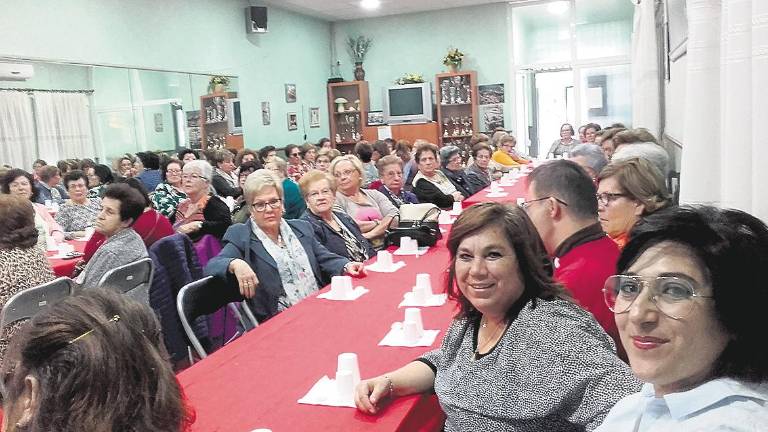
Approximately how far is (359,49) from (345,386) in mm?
12618

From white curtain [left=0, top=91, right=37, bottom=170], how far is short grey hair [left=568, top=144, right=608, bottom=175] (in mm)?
5773

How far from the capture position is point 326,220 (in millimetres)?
4145

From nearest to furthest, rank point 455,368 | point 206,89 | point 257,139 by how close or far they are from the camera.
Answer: point 455,368
point 206,89
point 257,139

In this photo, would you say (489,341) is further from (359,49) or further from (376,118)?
(359,49)

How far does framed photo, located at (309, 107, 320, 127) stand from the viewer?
13.2m

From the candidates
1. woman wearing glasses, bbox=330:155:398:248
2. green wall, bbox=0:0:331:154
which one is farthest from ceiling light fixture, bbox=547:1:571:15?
woman wearing glasses, bbox=330:155:398:248

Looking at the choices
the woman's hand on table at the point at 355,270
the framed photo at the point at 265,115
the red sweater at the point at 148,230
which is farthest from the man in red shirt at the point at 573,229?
the framed photo at the point at 265,115

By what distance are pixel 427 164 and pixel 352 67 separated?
760 cm

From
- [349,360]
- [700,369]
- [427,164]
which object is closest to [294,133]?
[427,164]

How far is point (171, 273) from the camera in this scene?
4008 mm

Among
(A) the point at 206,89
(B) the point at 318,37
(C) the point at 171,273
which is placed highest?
(B) the point at 318,37

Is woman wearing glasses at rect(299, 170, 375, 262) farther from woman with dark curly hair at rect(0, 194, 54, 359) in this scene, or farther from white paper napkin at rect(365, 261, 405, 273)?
woman with dark curly hair at rect(0, 194, 54, 359)

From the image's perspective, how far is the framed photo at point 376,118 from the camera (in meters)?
13.4

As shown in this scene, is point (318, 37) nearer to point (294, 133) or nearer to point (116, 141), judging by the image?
point (294, 133)
